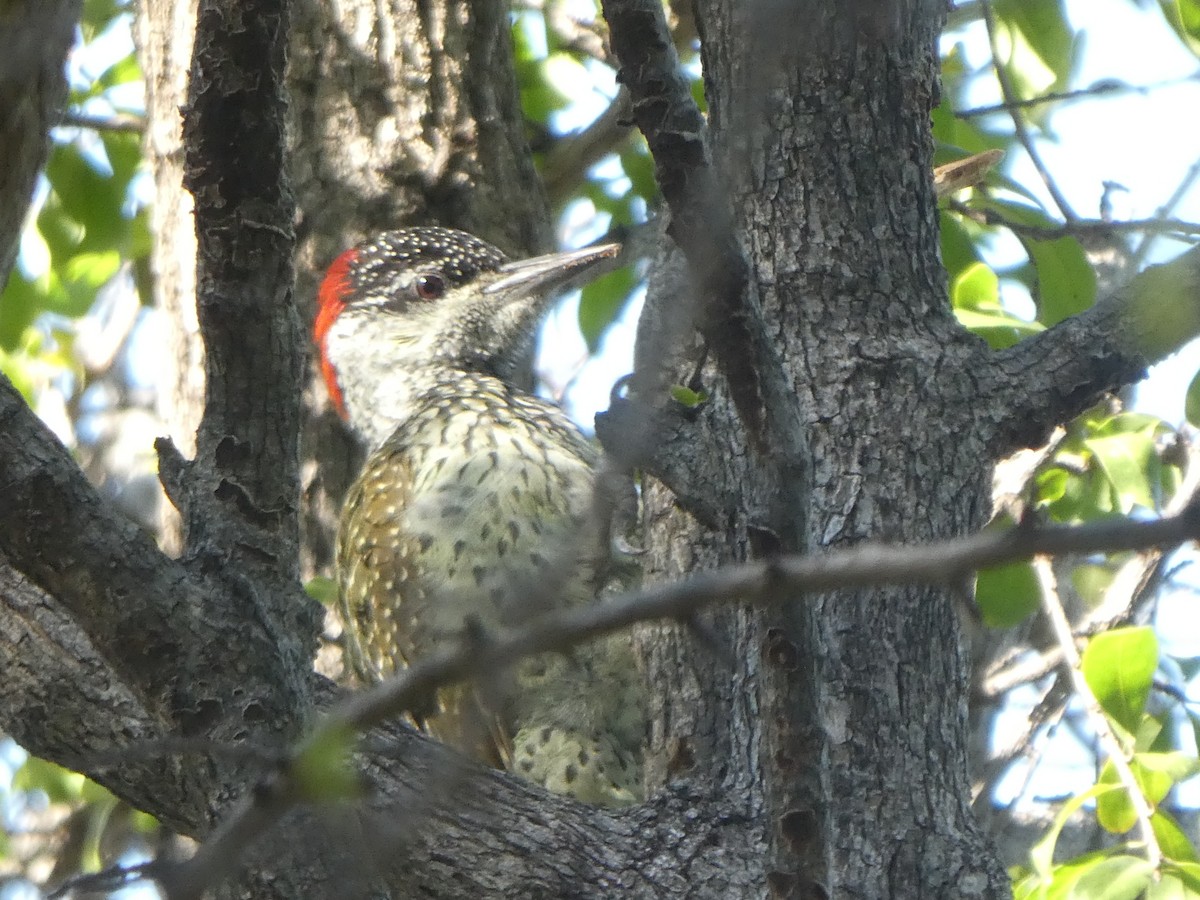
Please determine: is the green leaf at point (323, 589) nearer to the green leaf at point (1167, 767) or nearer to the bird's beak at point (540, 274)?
the bird's beak at point (540, 274)

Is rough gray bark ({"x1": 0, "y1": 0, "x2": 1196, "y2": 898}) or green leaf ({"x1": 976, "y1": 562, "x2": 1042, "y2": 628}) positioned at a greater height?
green leaf ({"x1": 976, "y1": 562, "x2": 1042, "y2": 628})

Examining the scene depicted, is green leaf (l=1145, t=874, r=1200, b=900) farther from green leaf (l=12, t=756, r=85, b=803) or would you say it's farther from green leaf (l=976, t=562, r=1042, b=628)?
green leaf (l=12, t=756, r=85, b=803)

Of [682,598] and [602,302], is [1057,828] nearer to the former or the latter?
[602,302]

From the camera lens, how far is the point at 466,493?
12.2ft

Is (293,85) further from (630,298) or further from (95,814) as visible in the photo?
(95,814)

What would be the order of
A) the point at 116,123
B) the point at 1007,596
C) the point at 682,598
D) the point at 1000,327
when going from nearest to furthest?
the point at 682,598 → the point at 1000,327 → the point at 1007,596 → the point at 116,123

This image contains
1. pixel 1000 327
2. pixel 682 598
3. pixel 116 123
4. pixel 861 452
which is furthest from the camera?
pixel 116 123

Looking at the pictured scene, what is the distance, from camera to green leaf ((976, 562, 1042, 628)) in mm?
4223

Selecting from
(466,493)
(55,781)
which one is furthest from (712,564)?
(55,781)

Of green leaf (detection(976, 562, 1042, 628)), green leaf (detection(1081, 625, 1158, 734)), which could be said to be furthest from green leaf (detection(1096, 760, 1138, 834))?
green leaf (detection(976, 562, 1042, 628))

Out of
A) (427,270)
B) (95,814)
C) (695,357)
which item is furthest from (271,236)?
(95,814)

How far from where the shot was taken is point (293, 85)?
489 cm

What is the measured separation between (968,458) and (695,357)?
0.55 m

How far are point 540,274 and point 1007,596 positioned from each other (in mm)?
1567
